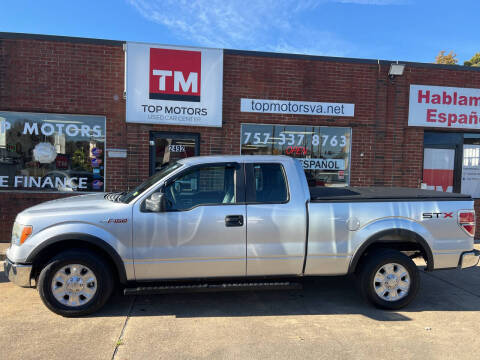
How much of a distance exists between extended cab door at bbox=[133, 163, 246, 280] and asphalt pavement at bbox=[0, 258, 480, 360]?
550 millimetres

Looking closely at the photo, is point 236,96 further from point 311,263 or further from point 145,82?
point 311,263

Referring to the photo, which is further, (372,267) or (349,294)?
(349,294)

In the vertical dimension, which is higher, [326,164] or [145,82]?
[145,82]

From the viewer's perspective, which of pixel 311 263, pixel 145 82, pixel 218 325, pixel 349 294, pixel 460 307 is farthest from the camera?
pixel 145 82

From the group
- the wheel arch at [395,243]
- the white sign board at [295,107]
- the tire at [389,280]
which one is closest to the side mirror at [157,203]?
the wheel arch at [395,243]

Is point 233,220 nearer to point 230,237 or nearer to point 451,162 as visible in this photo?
point 230,237

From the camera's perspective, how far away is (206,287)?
404 centimetres

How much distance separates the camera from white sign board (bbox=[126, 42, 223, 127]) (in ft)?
25.0

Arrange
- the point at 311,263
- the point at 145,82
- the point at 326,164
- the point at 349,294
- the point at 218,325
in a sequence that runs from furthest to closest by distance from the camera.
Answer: the point at 326,164 → the point at 145,82 → the point at 349,294 → the point at 311,263 → the point at 218,325

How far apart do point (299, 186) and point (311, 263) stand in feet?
3.14

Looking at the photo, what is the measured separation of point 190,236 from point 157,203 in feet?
1.77

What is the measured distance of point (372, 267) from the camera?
14.2 ft

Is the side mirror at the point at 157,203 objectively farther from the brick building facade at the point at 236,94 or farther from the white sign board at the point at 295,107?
the white sign board at the point at 295,107

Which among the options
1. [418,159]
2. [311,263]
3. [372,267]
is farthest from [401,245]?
[418,159]
